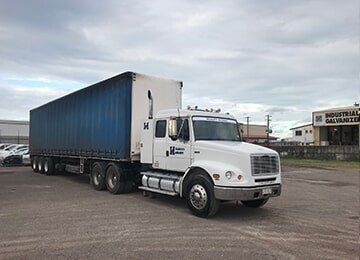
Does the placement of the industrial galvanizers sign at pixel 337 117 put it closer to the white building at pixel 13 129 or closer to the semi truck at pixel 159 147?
the semi truck at pixel 159 147

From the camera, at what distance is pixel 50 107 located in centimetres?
2198

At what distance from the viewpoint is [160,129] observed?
1246 cm

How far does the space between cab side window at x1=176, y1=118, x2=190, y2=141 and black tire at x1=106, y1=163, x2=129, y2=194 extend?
3590 mm

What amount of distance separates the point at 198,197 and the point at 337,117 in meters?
44.5

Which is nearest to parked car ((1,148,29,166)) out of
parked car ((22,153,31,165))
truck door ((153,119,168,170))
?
parked car ((22,153,31,165))

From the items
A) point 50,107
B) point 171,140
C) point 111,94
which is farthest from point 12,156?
point 171,140

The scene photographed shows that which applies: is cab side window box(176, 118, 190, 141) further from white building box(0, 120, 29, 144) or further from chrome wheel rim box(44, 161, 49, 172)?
white building box(0, 120, 29, 144)

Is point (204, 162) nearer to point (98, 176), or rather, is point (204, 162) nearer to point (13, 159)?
point (98, 176)

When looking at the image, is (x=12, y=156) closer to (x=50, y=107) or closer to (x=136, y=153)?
(x=50, y=107)

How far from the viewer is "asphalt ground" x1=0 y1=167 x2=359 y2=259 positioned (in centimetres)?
718

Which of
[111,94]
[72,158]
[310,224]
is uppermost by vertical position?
[111,94]

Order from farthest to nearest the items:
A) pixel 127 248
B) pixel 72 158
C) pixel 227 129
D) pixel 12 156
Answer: pixel 12 156 < pixel 72 158 < pixel 227 129 < pixel 127 248

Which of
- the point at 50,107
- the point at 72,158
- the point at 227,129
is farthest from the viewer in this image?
the point at 50,107

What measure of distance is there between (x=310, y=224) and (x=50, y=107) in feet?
52.4
